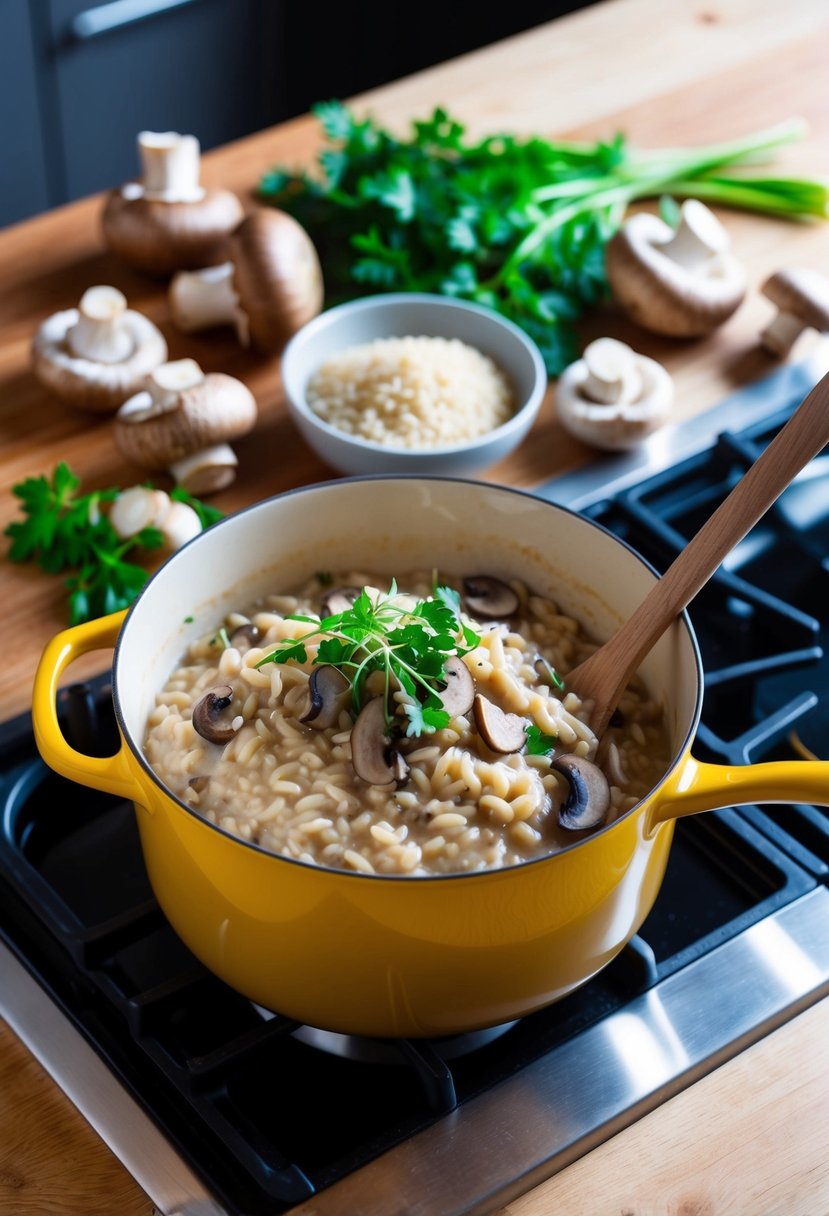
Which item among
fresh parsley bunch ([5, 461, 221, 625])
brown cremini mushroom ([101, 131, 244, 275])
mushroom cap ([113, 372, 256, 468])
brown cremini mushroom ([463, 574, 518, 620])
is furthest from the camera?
brown cremini mushroom ([101, 131, 244, 275])

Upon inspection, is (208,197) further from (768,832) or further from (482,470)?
(768,832)

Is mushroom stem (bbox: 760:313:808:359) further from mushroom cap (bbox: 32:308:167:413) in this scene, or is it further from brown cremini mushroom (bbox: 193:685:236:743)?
brown cremini mushroom (bbox: 193:685:236:743)

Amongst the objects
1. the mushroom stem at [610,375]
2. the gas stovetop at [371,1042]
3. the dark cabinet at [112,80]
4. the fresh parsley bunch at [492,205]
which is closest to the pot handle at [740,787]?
the gas stovetop at [371,1042]

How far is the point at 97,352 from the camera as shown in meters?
1.60

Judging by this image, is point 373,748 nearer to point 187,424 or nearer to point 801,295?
point 187,424

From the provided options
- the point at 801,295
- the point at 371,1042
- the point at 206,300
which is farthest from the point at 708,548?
the point at 206,300

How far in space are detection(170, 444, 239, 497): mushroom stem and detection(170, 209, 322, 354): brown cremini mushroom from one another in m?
0.21

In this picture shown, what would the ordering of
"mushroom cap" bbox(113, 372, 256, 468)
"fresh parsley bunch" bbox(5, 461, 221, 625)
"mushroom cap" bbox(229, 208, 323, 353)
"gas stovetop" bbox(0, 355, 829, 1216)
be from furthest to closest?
1. "mushroom cap" bbox(229, 208, 323, 353)
2. "mushroom cap" bbox(113, 372, 256, 468)
3. "fresh parsley bunch" bbox(5, 461, 221, 625)
4. "gas stovetop" bbox(0, 355, 829, 1216)

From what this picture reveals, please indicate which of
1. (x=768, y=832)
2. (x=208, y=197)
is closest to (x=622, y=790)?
(x=768, y=832)

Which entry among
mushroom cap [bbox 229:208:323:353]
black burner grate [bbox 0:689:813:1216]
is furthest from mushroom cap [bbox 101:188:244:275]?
black burner grate [bbox 0:689:813:1216]

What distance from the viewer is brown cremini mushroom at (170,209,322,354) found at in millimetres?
1629

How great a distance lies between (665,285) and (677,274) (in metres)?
0.03

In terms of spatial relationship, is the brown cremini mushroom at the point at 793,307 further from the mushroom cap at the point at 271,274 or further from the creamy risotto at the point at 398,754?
the creamy risotto at the point at 398,754

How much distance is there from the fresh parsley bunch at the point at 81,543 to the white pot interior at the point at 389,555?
226 mm
